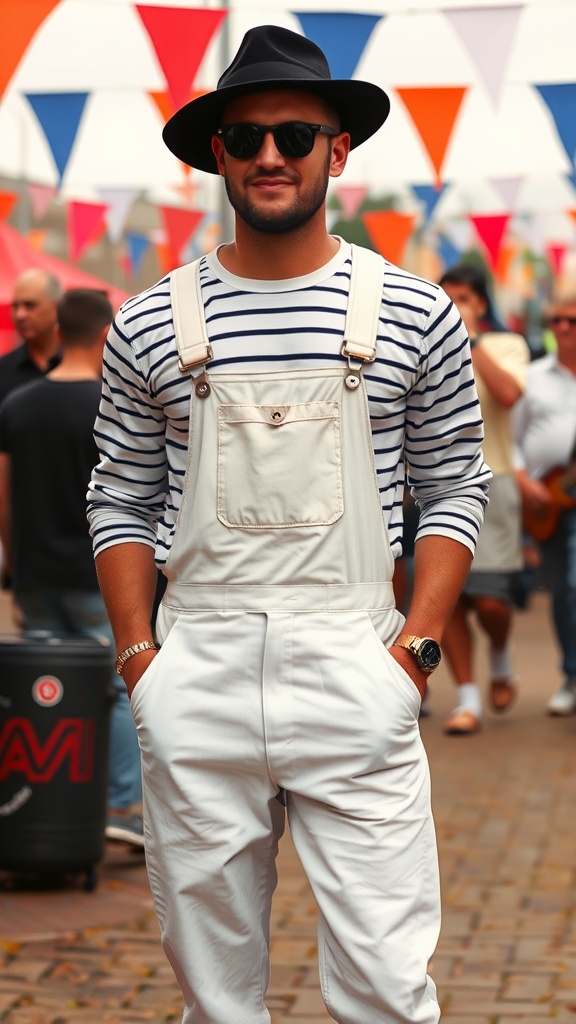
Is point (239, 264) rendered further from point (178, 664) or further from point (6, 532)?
point (6, 532)

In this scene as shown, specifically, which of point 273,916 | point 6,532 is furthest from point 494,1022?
point 6,532

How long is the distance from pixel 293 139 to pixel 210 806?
1142mm

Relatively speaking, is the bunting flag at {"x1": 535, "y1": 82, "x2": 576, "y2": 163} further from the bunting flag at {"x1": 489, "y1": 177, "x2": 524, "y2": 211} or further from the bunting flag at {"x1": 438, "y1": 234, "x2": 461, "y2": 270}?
the bunting flag at {"x1": 438, "y1": 234, "x2": 461, "y2": 270}

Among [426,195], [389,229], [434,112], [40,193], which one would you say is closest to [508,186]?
[389,229]

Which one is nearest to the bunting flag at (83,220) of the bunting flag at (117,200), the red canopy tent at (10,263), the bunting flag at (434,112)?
the bunting flag at (117,200)

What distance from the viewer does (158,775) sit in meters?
2.94

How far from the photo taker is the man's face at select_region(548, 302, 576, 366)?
30.3ft

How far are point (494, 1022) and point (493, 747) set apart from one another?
13.6 feet

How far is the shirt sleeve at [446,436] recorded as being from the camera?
2.97 m

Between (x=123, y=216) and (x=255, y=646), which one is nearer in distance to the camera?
(x=255, y=646)

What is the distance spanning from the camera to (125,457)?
311cm

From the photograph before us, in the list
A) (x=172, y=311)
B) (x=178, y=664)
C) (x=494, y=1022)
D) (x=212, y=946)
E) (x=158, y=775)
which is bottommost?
(x=494, y=1022)

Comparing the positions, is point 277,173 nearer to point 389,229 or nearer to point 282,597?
point 282,597

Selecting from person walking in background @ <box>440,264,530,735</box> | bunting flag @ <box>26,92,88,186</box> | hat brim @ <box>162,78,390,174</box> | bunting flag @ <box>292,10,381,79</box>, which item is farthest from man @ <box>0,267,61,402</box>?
hat brim @ <box>162,78,390,174</box>
